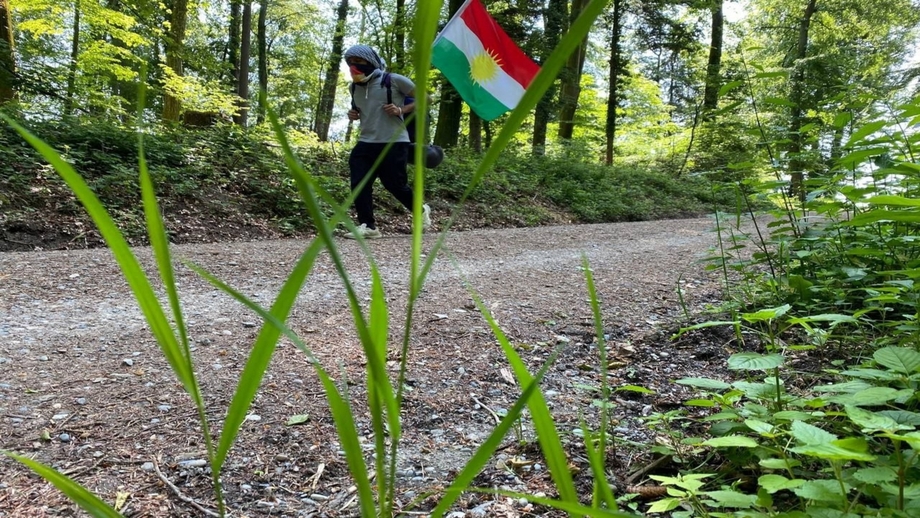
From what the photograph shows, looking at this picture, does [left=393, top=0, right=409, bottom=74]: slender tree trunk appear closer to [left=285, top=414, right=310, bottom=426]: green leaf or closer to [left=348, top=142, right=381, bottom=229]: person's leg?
[left=348, top=142, right=381, bottom=229]: person's leg

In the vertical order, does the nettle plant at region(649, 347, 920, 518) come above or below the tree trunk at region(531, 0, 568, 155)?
below

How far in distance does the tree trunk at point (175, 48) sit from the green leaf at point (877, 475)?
1021cm

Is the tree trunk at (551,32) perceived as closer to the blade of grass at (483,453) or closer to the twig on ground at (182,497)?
the twig on ground at (182,497)

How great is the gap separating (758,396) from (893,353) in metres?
0.27

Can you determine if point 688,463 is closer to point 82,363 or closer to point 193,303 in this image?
point 82,363

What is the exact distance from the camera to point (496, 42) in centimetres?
621

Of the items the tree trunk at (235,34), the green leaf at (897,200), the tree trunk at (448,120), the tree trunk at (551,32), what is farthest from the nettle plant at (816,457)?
the tree trunk at (235,34)

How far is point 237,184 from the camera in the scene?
6066mm

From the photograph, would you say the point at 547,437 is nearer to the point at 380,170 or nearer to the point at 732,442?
the point at 732,442

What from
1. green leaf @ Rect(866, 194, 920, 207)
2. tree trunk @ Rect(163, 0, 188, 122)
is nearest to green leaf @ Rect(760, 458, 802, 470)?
green leaf @ Rect(866, 194, 920, 207)

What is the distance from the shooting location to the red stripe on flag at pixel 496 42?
5961 millimetres

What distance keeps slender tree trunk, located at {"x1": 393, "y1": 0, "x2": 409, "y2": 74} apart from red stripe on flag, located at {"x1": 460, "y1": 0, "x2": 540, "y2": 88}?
4.50 m

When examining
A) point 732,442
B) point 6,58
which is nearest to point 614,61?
point 6,58

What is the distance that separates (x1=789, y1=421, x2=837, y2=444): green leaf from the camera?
2.58ft
